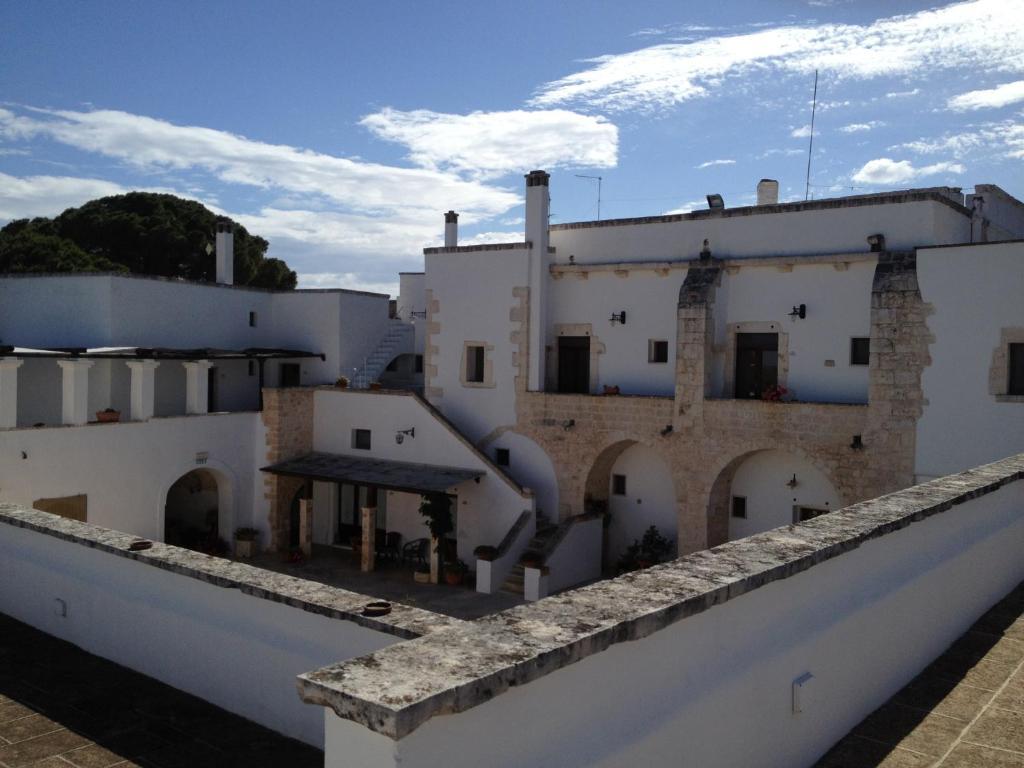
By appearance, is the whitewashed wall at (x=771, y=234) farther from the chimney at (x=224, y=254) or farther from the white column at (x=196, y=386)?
the chimney at (x=224, y=254)

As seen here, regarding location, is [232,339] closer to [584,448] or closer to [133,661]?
[584,448]

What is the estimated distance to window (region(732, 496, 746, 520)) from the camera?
19.0 m

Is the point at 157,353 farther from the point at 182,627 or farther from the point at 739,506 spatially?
the point at 182,627

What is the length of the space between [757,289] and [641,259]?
305 cm

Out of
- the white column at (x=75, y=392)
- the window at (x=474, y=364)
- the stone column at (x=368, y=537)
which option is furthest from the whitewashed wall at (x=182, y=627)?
the window at (x=474, y=364)

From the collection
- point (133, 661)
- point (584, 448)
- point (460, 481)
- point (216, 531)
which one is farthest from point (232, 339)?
point (133, 661)

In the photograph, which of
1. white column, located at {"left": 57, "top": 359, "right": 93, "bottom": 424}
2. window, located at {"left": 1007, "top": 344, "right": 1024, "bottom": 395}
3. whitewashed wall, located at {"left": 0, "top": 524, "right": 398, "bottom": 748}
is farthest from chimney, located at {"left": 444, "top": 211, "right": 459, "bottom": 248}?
whitewashed wall, located at {"left": 0, "top": 524, "right": 398, "bottom": 748}

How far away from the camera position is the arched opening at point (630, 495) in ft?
65.7

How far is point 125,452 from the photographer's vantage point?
1927cm

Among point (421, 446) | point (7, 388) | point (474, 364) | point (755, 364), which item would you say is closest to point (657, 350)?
point (755, 364)

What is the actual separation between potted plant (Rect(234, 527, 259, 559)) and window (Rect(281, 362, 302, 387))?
200 inches

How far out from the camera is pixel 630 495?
20641mm

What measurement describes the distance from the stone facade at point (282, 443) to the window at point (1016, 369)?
52.8 ft

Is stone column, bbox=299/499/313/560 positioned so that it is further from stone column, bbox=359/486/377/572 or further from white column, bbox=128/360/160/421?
white column, bbox=128/360/160/421
